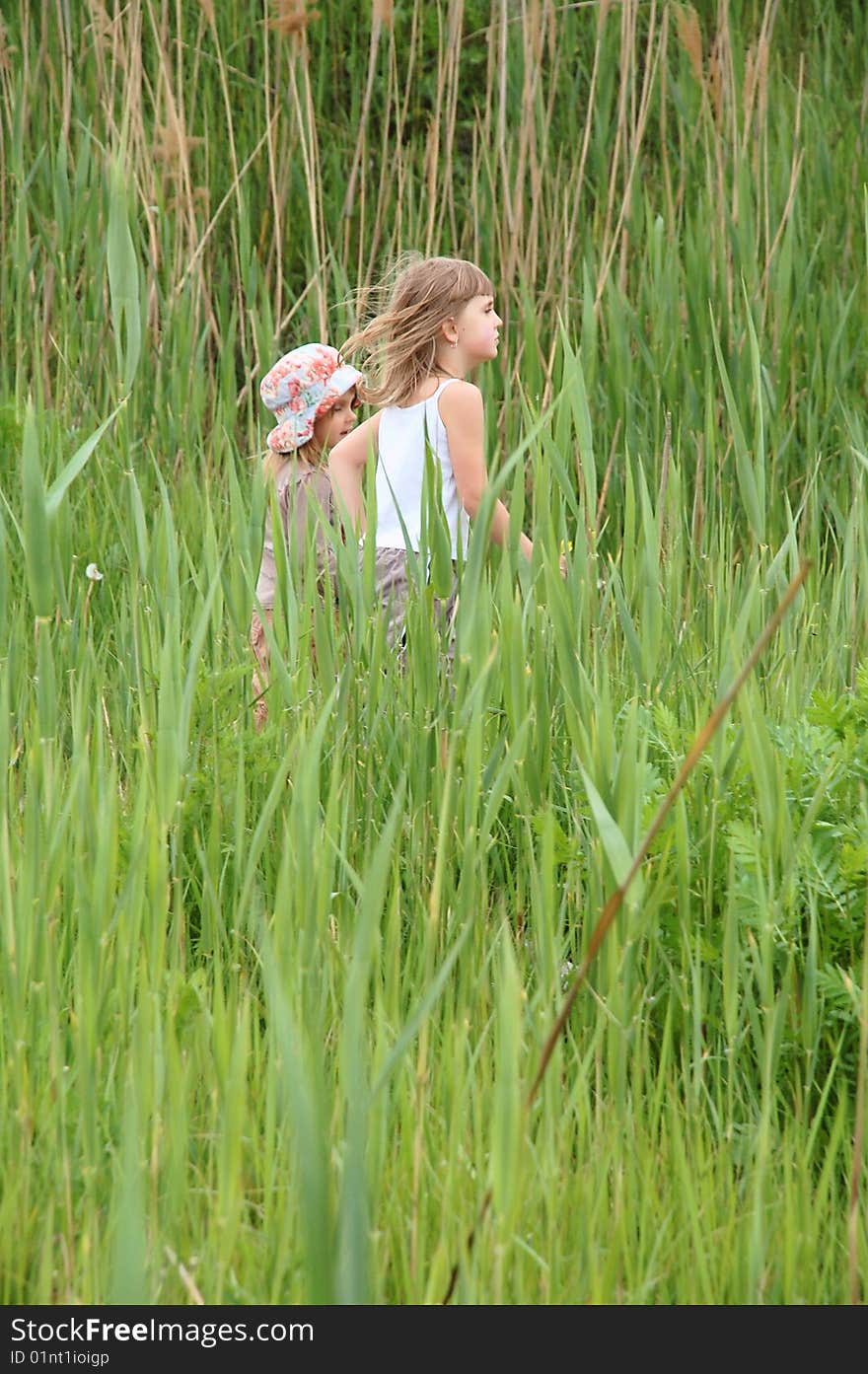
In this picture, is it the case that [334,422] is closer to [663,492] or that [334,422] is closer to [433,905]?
[663,492]

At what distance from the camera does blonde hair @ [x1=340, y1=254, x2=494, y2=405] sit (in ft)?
8.16

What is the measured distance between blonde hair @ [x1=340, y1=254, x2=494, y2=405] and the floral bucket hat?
0.26 feet

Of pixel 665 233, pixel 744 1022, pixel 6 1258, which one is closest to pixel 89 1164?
pixel 6 1258

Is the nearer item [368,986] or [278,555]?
[368,986]

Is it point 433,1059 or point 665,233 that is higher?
point 665,233

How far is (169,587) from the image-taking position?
139cm

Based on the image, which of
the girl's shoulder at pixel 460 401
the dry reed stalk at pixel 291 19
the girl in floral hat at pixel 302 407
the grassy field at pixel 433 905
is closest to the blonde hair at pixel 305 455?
the girl in floral hat at pixel 302 407

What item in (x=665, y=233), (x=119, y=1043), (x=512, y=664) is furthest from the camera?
(x=665, y=233)

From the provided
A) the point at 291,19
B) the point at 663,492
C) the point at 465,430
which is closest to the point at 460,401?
the point at 465,430

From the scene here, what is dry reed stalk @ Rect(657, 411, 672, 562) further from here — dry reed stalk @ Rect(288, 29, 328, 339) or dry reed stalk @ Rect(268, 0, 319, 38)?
dry reed stalk @ Rect(268, 0, 319, 38)

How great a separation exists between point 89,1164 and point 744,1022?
551 millimetres
